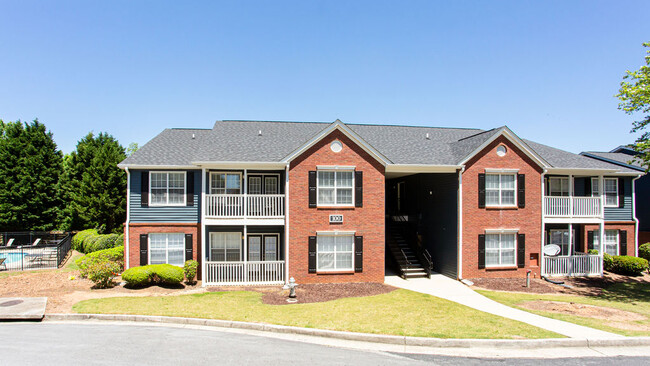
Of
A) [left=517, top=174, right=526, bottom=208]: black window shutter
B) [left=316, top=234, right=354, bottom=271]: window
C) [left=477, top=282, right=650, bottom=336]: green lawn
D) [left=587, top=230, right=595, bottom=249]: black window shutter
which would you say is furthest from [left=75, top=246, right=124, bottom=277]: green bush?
[left=587, top=230, right=595, bottom=249]: black window shutter

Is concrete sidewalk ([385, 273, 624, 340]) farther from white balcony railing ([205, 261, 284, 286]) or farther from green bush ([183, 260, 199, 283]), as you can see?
green bush ([183, 260, 199, 283])

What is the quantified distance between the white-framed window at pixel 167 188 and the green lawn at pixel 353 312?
5.92 meters

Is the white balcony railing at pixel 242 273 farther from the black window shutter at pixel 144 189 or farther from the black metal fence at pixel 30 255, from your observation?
the black metal fence at pixel 30 255

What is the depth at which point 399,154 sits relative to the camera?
68.0ft

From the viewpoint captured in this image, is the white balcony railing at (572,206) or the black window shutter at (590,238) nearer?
the white balcony railing at (572,206)

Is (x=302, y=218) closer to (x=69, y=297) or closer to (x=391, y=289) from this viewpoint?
(x=391, y=289)

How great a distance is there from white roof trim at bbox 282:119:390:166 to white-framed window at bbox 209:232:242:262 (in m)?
5.37

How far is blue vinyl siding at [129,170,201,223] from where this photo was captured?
758 inches

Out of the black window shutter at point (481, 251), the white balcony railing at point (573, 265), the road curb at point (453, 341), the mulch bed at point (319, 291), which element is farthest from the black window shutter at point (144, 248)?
the white balcony railing at point (573, 265)

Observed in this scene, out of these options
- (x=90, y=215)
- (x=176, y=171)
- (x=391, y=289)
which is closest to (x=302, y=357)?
(x=391, y=289)

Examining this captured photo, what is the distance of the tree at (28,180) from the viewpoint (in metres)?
32.6

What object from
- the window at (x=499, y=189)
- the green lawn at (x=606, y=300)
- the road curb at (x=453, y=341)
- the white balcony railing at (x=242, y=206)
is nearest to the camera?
the road curb at (x=453, y=341)

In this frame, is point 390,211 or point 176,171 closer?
point 176,171

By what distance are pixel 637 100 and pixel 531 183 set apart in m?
6.01
